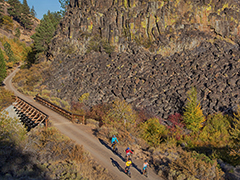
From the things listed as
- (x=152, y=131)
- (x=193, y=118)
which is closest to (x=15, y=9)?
(x=152, y=131)

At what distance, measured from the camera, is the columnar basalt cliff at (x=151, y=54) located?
90.5 ft

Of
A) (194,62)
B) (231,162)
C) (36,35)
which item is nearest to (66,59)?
(36,35)

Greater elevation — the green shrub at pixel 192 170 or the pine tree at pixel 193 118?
the pine tree at pixel 193 118

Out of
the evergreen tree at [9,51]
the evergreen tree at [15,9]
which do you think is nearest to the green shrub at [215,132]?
the evergreen tree at [9,51]

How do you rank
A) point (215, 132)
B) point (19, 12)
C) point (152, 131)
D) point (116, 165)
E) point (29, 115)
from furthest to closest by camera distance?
point (19, 12)
point (215, 132)
point (29, 115)
point (152, 131)
point (116, 165)

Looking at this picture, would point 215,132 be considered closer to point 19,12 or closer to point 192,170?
point 192,170

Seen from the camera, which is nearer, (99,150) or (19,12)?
(99,150)

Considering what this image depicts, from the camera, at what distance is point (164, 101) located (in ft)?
87.6

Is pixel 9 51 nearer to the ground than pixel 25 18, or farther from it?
nearer to the ground

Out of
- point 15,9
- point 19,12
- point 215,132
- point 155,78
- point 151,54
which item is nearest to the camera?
point 215,132

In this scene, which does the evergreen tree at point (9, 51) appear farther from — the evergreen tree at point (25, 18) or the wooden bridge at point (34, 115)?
the wooden bridge at point (34, 115)

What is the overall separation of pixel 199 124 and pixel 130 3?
1132 inches

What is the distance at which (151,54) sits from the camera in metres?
33.3

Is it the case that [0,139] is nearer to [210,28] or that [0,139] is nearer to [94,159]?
[94,159]
